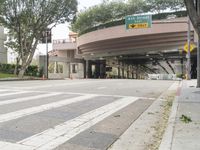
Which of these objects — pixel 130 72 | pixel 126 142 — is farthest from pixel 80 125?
pixel 130 72

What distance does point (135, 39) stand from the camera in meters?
49.9

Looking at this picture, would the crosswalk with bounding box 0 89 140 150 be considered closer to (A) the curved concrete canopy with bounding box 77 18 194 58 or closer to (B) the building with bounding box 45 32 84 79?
(A) the curved concrete canopy with bounding box 77 18 194 58

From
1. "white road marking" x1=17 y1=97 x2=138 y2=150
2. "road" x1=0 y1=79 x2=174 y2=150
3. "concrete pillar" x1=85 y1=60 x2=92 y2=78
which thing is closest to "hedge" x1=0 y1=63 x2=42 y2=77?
"concrete pillar" x1=85 y1=60 x2=92 y2=78

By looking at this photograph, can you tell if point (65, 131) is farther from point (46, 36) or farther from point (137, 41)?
point (137, 41)

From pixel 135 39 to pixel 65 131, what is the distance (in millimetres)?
43761

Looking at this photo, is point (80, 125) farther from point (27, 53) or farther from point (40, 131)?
point (27, 53)

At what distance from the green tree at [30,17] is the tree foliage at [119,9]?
1905cm

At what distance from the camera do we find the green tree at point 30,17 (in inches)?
1493

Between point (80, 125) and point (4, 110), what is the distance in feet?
9.79

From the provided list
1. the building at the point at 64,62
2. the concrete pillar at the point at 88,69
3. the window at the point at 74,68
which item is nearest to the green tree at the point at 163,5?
the concrete pillar at the point at 88,69

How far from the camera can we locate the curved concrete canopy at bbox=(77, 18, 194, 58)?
45.8m

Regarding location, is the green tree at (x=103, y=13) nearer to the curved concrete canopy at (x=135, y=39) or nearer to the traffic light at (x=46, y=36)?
the curved concrete canopy at (x=135, y=39)

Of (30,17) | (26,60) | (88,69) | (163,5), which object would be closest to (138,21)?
(30,17)

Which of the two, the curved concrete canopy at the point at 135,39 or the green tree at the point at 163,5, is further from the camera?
the green tree at the point at 163,5
